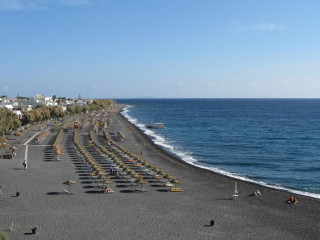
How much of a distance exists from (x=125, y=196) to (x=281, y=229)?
10659mm

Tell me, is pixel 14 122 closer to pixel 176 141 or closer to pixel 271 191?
pixel 176 141

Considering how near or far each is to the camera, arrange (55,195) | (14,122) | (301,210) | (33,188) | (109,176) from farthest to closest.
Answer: (14,122) → (109,176) → (33,188) → (55,195) → (301,210)

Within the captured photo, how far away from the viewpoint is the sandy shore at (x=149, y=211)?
1850 cm

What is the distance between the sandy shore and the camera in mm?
18500

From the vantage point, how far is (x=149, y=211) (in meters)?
21.6

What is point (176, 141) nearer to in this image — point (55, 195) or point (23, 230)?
point (55, 195)

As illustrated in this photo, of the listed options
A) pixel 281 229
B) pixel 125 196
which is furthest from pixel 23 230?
pixel 281 229

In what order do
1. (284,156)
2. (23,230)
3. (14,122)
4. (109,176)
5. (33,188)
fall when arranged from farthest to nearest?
1. (14,122)
2. (284,156)
3. (109,176)
4. (33,188)
5. (23,230)

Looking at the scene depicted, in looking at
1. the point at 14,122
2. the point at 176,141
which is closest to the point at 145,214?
the point at 176,141

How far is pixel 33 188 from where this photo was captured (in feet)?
85.4

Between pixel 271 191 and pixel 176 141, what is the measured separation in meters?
31.9

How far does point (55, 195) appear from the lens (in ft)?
80.0

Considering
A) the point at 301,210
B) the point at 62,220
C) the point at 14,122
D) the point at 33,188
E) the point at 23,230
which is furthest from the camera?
the point at 14,122

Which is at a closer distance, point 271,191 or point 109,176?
point 271,191
